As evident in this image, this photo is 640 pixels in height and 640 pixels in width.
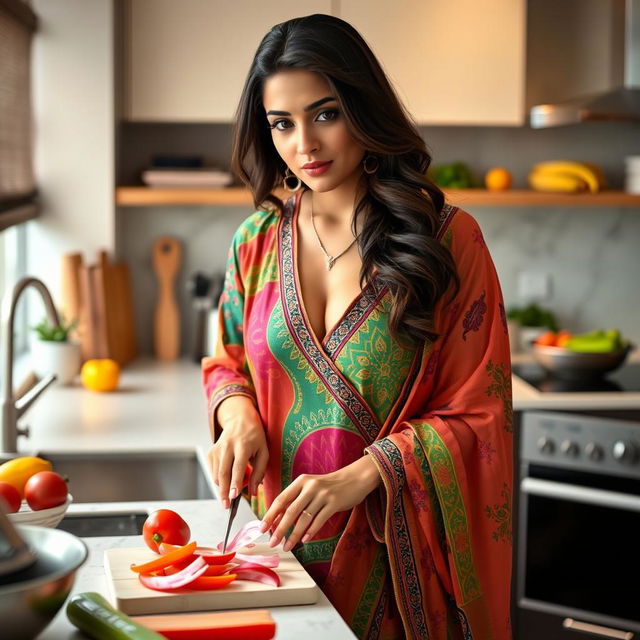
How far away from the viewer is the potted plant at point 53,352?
2.82 meters

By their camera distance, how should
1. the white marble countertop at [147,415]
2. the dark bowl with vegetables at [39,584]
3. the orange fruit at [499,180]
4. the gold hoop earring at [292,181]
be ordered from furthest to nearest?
the orange fruit at [499,180], the white marble countertop at [147,415], the gold hoop earring at [292,181], the dark bowl with vegetables at [39,584]

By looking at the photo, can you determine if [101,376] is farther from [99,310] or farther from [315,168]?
[315,168]

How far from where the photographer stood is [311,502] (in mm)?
1340

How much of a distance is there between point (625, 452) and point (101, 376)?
4.65 feet

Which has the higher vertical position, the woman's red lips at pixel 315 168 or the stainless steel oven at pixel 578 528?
the woman's red lips at pixel 315 168

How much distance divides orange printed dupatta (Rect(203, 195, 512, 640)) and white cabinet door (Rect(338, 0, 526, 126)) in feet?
5.10

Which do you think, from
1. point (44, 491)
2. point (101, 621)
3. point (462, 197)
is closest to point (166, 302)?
point (462, 197)

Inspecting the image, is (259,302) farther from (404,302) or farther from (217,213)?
(217,213)

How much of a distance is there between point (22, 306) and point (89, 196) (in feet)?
1.34

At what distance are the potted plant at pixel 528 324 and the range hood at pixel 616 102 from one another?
651 millimetres

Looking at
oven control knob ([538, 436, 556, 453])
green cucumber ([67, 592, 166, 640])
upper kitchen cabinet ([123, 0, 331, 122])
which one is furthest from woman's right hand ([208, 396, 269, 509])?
upper kitchen cabinet ([123, 0, 331, 122])

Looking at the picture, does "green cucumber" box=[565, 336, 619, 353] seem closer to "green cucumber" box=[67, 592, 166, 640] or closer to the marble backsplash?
the marble backsplash

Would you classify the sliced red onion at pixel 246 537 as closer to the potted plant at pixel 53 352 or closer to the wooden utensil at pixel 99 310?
the potted plant at pixel 53 352

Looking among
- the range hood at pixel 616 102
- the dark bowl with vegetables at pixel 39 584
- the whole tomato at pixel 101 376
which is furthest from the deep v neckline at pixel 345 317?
the range hood at pixel 616 102
